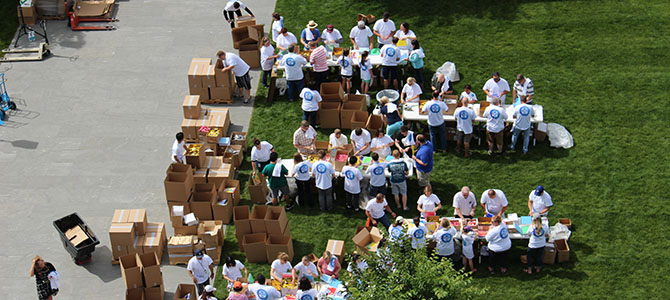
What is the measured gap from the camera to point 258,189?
21.0m

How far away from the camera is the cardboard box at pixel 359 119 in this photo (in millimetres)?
23000

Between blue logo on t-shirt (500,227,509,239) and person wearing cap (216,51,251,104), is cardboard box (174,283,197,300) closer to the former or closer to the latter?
blue logo on t-shirt (500,227,509,239)

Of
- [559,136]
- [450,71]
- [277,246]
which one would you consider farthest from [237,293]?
[450,71]

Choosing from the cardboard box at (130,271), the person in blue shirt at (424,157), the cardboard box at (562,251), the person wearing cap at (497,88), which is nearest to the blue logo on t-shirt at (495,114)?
the person wearing cap at (497,88)

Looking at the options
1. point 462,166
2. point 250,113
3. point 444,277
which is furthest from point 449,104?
point 444,277

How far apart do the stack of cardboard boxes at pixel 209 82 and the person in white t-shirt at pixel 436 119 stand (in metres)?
5.58

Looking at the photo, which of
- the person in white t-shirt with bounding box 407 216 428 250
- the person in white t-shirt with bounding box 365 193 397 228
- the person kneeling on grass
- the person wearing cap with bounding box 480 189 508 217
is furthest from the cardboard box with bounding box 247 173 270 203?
the person wearing cap with bounding box 480 189 508 217

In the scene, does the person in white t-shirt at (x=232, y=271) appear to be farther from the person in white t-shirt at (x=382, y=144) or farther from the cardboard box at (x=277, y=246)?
the person in white t-shirt at (x=382, y=144)

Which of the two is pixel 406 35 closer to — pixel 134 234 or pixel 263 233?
pixel 263 233

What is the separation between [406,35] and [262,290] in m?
10.6

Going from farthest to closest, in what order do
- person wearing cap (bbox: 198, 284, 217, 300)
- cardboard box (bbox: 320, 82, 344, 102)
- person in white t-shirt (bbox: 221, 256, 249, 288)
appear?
1. cardboard box (bbox: 320, 82, 344, 102)
2. person in white t-shirt (bbox: 221, 256, 249, 288)
3. person wearing cap (bbox: 198, 284, 217, 300)

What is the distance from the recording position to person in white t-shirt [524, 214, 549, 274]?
18.6 metres

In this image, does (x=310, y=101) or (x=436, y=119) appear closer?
(x=436, y=119)

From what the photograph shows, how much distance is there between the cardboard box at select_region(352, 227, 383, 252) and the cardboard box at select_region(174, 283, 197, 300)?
361 centimetres
